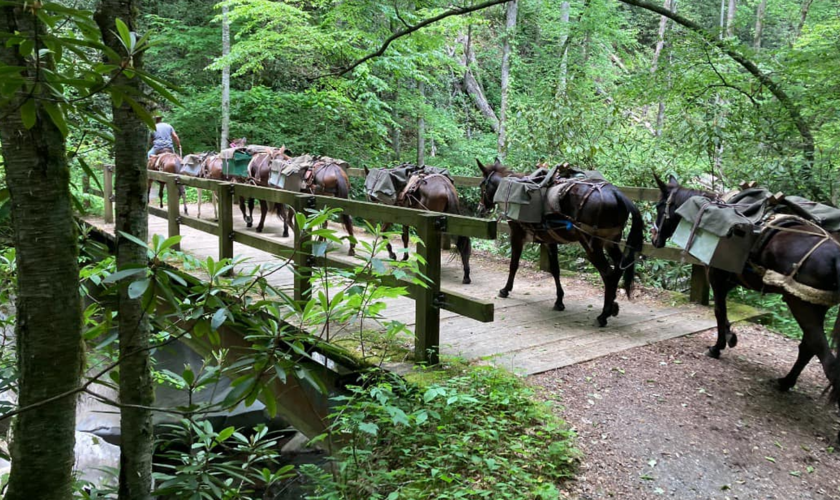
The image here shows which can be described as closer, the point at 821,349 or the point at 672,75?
the point at 821,349

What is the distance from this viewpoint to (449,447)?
125 inches

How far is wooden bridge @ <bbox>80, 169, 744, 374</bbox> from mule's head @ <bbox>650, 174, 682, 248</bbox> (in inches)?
36.0

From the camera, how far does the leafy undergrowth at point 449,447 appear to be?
2.93m

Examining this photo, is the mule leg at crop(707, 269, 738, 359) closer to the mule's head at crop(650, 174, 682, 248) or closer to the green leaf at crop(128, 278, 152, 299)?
the mule's head at crop(650, 174, 682, 248)

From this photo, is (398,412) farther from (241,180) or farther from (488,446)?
(241,180)

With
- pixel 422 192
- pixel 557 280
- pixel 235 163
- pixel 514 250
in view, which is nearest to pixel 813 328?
pixel 557 280

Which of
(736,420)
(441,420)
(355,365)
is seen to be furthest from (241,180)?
(736,420)

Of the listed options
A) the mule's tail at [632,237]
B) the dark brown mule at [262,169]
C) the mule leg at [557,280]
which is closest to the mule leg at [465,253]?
the mule leg at [557,280]

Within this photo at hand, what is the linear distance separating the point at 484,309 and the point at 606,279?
7.34 ft

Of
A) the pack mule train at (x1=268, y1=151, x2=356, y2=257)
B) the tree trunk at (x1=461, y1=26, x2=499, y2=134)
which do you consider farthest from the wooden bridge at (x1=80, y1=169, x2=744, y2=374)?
the tree trunk at (x1=461, y1=26, x2=499, y2=134)

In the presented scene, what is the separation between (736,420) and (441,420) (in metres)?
2.17

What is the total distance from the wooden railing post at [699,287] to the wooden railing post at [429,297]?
149 inches

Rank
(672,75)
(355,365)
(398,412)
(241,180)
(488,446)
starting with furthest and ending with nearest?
(241,180) < (672,75) < (355,365) < (488,446) < (398,412)

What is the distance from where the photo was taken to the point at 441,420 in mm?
3447
